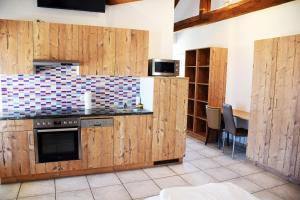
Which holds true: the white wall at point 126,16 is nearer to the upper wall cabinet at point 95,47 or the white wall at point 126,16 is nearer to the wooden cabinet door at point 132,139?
the upper wall cabinet at point 95,47

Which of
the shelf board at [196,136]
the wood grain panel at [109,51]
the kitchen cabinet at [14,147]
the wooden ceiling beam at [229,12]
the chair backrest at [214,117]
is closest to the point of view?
the kitchen cabinet at [14,147]

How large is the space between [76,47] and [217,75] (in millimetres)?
2987

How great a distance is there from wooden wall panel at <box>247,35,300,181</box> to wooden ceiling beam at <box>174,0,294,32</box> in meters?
0.87

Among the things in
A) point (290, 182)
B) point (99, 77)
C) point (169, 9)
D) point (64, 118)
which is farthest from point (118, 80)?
point (290, 182)

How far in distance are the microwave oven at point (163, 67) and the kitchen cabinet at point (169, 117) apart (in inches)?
6.1

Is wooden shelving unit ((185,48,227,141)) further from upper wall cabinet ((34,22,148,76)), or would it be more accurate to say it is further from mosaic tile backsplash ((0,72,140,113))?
upper wall cabinet ((34,22,148,76))

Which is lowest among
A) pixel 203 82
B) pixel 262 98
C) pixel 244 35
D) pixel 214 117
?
pixel 214 117

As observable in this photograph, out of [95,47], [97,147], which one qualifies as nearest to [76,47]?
[95,47]

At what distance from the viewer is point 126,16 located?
398 cm

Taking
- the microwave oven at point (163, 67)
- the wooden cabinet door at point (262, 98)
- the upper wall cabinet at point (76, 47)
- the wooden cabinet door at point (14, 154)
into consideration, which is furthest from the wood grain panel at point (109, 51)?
the wooden cabinet door at point (262, 98)

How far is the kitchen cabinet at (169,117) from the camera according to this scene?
371 cm

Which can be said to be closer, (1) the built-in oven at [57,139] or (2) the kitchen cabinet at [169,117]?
(1) the built-in oven at [57,139]

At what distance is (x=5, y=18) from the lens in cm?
338

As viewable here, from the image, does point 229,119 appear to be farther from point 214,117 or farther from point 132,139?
point 132,139
